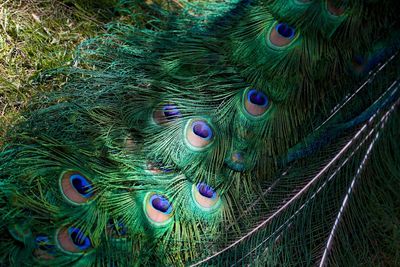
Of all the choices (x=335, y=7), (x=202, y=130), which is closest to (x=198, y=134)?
(x=202, y=130)

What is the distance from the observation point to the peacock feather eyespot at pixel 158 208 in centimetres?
192

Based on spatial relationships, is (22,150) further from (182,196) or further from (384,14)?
(384,14)

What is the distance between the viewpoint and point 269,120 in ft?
7.09

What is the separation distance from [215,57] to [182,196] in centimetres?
64

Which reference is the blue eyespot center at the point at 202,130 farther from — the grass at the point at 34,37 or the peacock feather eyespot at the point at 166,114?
the grass at the point at 34,37

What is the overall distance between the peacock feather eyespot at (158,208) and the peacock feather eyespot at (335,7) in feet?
3.36

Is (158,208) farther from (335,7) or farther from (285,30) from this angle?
(335,7)

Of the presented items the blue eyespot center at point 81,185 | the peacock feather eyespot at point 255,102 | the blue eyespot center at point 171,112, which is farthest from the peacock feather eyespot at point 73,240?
the peacock feather eyespot at point 255,102

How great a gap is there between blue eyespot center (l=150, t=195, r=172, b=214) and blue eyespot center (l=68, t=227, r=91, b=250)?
0.28 metres

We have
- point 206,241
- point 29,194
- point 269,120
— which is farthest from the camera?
point 269,120

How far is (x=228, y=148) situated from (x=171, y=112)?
10.5 inches

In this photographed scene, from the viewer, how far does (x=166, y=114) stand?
211 cm

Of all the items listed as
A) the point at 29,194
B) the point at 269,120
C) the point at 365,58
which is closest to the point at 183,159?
the point at 269,120

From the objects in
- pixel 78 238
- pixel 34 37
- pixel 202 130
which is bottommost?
pixel 78 238
